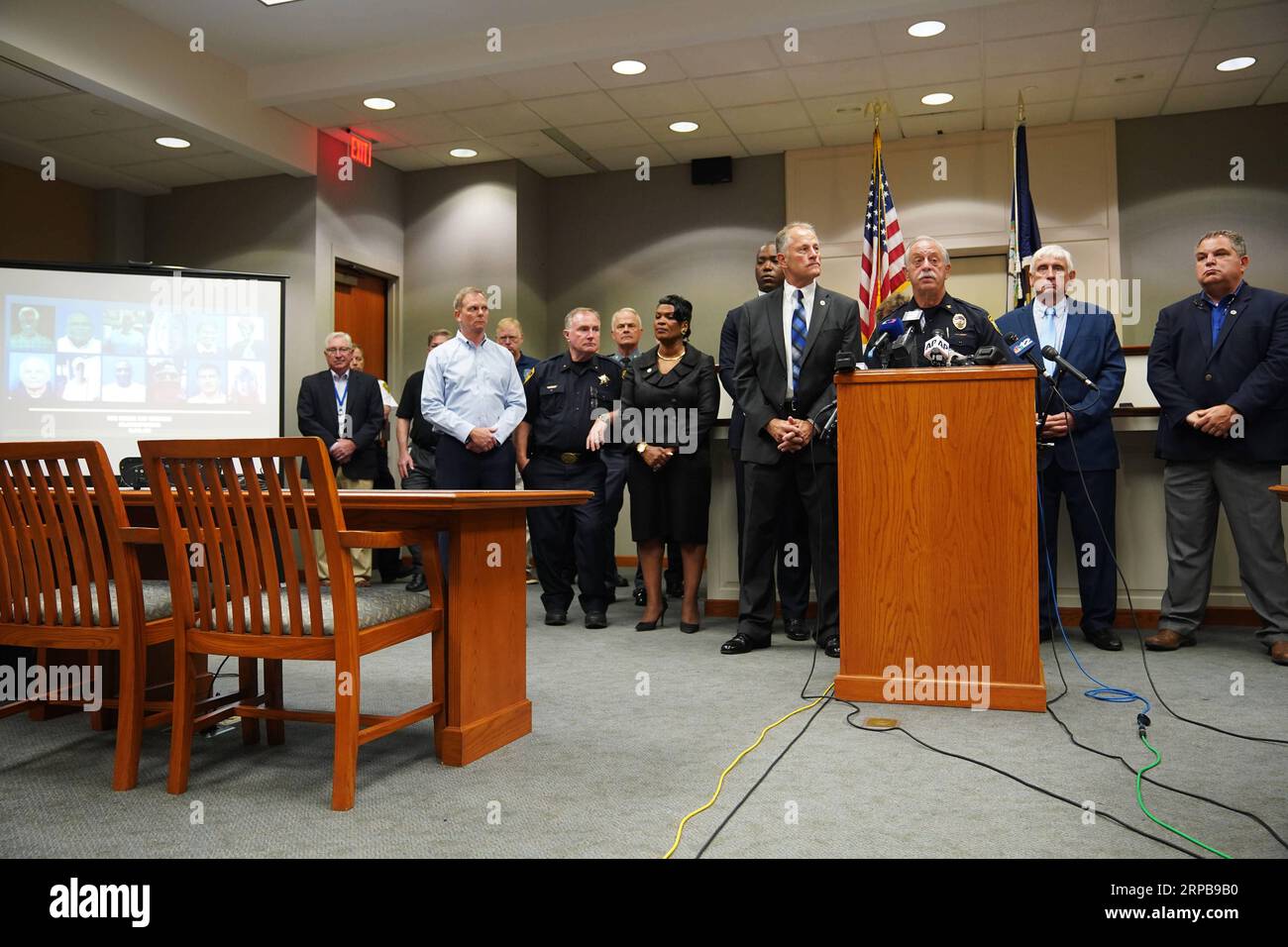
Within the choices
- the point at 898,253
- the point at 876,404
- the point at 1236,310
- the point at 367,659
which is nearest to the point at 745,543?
the point at 876,404

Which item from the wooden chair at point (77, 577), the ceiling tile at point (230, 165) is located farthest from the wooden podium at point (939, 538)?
the ceiling tile at point (230, 165)

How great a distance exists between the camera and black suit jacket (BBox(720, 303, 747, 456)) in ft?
13.3

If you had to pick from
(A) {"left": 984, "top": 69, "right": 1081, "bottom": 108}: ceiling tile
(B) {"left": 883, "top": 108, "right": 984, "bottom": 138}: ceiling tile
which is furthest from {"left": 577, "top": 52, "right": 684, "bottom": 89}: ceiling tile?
(A) {"left": 984, "top": 69, "right": 1081, "bottom": 108}: ceiling tile

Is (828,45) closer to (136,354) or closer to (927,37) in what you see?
(927,37)

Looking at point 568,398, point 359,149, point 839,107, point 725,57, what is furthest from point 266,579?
point 359,149

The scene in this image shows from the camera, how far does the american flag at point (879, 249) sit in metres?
6.27

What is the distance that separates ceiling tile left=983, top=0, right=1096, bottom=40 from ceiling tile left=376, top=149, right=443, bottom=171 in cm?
415

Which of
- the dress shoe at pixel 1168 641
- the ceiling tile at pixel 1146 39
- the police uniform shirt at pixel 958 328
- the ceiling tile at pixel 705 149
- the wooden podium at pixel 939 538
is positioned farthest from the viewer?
the ceiling tile at pixel 705 149

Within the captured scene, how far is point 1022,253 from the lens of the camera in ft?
20.7

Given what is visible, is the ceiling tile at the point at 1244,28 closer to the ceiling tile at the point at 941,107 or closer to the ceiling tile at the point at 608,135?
the ceiling tile at the point at 941,107

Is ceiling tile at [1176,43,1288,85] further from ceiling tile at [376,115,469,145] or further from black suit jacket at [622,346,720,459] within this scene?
ceiling tile at [376,115,469,145]

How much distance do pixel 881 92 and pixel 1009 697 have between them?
4.70 m

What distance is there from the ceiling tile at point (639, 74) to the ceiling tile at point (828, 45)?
0.65 meters

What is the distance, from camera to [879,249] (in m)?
6.38
